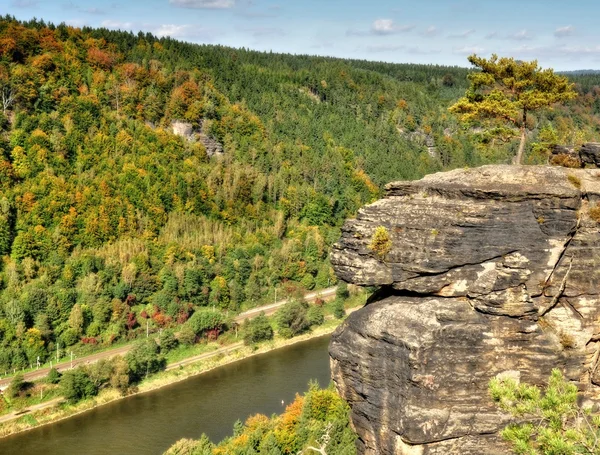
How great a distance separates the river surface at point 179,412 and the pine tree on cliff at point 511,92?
25020 millimetres

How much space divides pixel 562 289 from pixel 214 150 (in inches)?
2716

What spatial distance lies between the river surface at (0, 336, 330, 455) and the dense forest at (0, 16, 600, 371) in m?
8.79

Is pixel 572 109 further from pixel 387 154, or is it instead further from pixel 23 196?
pixel 23 196

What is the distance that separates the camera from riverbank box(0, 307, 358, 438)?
3890cm

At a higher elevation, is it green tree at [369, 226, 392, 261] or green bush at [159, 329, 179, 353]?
green tree at [369, 226, 392, 261]

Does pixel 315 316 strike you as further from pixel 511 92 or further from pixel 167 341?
pixel 511 92

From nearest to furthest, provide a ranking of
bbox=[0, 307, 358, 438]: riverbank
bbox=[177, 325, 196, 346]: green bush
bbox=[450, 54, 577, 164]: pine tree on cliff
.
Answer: bbox=[450, 54, 577, 164]: pine tree on cliff
bbox=[0, 307, 358, 438]: riverbank
bbox=[177, 325, 196, 346]: green bush

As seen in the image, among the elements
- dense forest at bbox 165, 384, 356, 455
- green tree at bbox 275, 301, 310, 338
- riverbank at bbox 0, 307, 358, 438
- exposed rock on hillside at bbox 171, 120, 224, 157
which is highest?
exposed rock on hillside at bbox 171, 120, 224, 157

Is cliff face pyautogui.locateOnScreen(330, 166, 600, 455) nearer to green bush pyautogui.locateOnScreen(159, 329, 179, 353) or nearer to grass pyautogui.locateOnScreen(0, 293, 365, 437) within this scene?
grass pyautogui.locateOnScreen(0, 293, 365, 437)

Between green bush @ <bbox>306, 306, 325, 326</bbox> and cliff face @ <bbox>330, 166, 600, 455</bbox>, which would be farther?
green bush @ <bbox>306, 306, 325, 326</bbox>

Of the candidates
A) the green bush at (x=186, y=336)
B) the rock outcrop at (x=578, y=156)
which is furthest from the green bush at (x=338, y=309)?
the rock outcrop at (x=578, y=156)

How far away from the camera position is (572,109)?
131 metres

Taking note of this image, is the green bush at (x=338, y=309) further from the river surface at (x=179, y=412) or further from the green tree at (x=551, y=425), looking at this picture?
the green tree at (x=551, y=425)

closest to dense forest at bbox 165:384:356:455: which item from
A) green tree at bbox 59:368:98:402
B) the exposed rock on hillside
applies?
green tree at bbox 59:368:98:402
